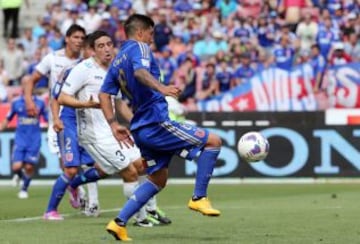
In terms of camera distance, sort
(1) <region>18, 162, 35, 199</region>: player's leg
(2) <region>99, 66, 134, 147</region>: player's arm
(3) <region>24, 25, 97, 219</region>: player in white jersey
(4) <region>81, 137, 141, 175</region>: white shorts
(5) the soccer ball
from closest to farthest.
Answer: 1. (2) <region>99, 66, 134, 147</region>: player's arm
2. (5) the soccer ball
3. (4) <region>81, 137, 141, 175</region>: white shorts
4. (3) <region>24, 25, 97, 219</region>: player in white jersey
5. (1) <region>18, 162, 35, 199</region>: player's leg

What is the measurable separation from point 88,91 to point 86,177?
51.7 inches

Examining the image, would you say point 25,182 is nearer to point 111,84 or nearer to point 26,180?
point 26,180

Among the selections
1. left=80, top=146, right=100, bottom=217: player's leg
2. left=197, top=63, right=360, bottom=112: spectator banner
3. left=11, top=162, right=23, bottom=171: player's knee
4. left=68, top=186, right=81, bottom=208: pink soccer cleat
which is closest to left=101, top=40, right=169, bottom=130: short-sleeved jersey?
left=80, top=146, right=100, bottom=217: player's leg

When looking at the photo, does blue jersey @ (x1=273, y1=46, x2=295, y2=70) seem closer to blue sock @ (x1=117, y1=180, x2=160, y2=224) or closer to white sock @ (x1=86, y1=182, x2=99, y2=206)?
white sock @ (x1=86, y1=182, x2=99, y2=206)

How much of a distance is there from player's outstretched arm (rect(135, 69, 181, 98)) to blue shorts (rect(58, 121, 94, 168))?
12.8ft

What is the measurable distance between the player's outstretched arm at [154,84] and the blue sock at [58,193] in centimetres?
396

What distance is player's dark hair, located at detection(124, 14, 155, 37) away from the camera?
1155 centimetres

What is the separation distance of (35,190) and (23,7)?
38.4 feet

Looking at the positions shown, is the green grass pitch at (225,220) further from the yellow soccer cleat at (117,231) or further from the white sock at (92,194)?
the white sock at (92,194)

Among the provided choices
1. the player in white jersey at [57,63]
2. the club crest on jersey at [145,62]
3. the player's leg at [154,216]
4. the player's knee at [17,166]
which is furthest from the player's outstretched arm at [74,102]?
the player's knee at [17,166]

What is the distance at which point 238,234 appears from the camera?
468 inches

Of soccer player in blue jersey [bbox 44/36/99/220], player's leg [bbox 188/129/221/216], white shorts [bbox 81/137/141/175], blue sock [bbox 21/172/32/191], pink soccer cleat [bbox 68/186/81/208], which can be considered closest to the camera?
player's leg [bbox 188/129/221/216]

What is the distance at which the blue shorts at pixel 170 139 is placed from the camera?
1137 cm

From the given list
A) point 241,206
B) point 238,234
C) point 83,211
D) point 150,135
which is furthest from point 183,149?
point 241,206
